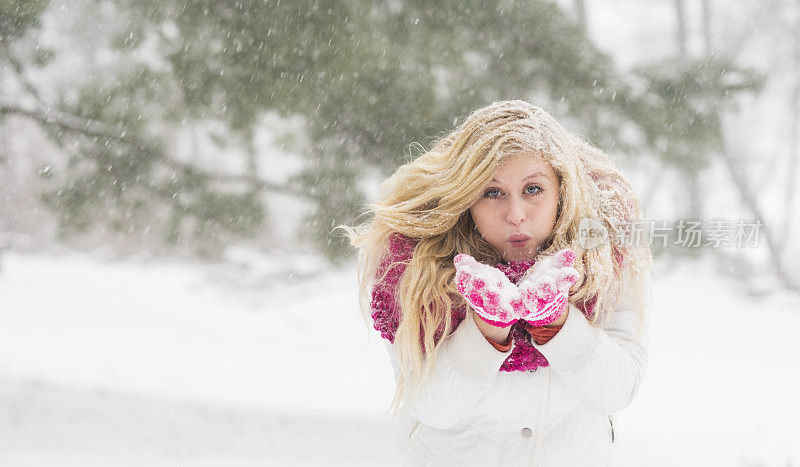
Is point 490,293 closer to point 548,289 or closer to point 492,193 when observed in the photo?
point 548,289

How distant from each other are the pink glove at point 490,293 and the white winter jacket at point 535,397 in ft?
0.45

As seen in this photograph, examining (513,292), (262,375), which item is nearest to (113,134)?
(262,375)

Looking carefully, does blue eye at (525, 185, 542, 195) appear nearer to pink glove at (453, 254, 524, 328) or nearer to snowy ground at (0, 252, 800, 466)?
pink glove at (453, 254, 524, 328)

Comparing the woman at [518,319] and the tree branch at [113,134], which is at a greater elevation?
the tree branch at [113,134]

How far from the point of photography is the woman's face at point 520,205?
1306 millimetres

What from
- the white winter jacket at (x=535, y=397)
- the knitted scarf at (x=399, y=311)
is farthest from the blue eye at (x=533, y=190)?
the white winter jacket at (x=535, y=397)

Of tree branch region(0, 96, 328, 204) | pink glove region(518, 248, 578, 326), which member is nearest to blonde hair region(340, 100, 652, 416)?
pink glove region(518, 248, 578, 326)

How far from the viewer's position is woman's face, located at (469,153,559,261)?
1306mm

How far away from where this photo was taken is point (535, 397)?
1312mm

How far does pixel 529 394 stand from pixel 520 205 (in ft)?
1.41

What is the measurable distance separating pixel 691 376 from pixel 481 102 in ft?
8.44

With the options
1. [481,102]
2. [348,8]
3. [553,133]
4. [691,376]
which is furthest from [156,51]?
[691,376]

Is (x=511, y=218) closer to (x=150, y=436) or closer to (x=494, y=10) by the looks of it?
(x=494, y=10)

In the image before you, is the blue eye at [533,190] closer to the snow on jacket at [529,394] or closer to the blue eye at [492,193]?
the blue eye at [492,193]
